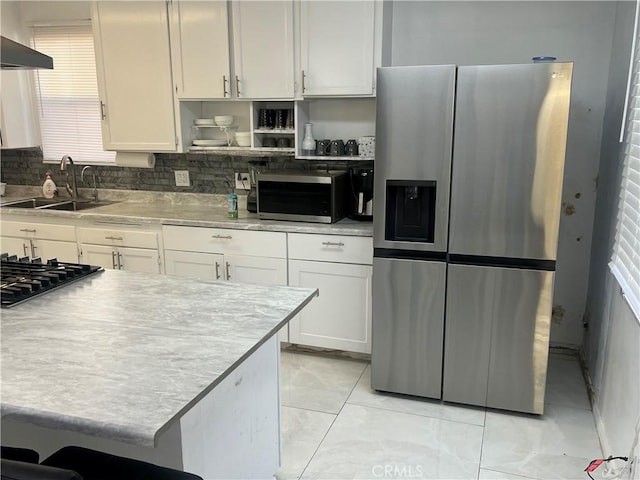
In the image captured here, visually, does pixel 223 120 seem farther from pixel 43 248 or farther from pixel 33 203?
pixel 33 203

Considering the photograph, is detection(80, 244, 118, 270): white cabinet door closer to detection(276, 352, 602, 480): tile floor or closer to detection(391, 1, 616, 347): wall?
detection(276, 352, 602, 480): tile floor

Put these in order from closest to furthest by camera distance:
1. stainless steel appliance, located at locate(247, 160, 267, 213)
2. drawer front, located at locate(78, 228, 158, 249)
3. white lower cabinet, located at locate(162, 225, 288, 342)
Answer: white lower cabinet, located at locate(162, 225, 288, 342)
drawer front, located at locate(78, 228, 158, 249)
stainless steel appliance, located at locate(247, 160, 267, 213)

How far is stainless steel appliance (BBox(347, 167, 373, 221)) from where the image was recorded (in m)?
3.28

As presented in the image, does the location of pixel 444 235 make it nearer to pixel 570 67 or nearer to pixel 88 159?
pixel 570 67

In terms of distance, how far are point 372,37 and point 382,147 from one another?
31.5 inches

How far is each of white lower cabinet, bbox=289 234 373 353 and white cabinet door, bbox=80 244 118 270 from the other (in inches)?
50.8

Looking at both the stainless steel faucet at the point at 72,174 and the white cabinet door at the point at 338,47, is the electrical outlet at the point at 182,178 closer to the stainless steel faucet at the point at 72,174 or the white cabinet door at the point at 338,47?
the stainless steel faucet at the point at 72,174

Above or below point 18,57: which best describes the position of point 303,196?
below

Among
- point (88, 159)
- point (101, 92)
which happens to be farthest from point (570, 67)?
point (88, 159)

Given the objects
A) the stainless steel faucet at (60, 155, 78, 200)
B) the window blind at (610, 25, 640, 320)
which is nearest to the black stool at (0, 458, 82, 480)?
the window blind at (610, 25, 640, 320)

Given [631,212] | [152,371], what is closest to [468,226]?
[631,212]

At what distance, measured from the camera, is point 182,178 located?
4.02 metres

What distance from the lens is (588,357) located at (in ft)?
10.4

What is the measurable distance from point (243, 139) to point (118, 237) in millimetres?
1074
